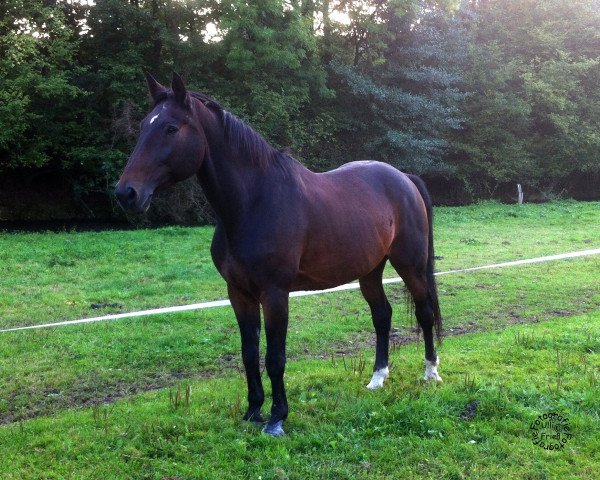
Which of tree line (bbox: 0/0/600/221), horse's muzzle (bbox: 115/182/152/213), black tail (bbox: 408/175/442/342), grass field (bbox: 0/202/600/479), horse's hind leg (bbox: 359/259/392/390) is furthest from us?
tree line (bbox: 0/0/600/221)

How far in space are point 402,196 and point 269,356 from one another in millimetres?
2063

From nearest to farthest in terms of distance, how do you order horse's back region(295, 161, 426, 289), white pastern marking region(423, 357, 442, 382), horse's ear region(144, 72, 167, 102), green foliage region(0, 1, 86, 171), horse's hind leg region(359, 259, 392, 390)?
horse's ear region(144, 72, 167, 102), horse's back region(295, 161, 426, 289), white pastern marking region(423, 357, 442, 382), horse's hind leg region(359, 259, 392, 390), green foliage region(0, 1, 86, 171)

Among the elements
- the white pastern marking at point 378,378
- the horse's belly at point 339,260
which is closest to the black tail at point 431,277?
the white pastern marking at point 378,378

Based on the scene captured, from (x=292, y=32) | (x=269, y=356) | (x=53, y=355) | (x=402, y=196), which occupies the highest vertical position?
(x=292, y=32)

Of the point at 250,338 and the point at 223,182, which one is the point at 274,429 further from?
the point at 223,182

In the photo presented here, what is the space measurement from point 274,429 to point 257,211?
1611 millimetres

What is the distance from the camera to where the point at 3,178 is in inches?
884

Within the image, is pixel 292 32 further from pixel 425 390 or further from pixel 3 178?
pixel 425 390

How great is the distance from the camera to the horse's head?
131 inches

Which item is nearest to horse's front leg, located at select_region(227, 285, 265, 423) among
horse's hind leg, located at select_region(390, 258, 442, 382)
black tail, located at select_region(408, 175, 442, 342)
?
horse's hind leg, located at select_region(390, 258, 442, 382)

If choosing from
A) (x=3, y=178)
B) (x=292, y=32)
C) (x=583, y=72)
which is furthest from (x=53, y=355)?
(x=583, y=72)

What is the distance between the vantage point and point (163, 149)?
11.3ft

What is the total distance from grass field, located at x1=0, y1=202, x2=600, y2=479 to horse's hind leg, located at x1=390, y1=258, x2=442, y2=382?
192 mm

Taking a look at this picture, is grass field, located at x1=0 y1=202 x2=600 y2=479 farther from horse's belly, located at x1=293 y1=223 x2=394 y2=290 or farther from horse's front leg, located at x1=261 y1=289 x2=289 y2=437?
horse's belly, located at x1=293 y1=223 x2=394 y2=290
